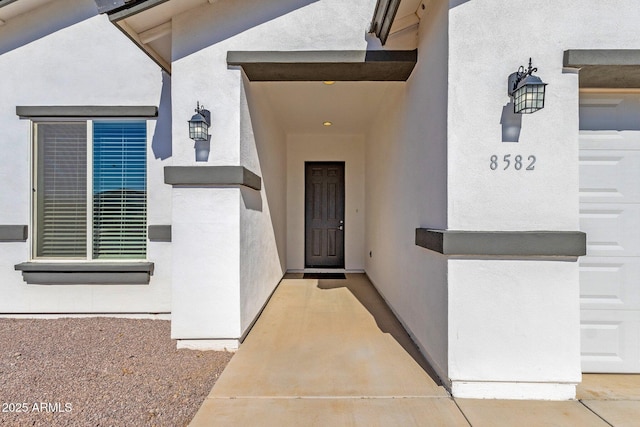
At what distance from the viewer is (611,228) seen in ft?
8.64

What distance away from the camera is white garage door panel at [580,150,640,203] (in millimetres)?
2619

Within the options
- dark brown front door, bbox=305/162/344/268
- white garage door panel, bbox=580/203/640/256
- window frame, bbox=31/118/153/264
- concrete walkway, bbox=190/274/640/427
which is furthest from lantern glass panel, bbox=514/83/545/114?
dark brown front door, bbox=305/162/344/268

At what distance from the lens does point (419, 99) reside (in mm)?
3131

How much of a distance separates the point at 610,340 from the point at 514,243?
1.29 m

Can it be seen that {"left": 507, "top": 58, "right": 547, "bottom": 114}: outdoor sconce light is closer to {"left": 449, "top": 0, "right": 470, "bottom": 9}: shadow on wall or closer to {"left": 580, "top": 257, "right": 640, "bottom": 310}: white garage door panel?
{"left": 449, "top": 0, "right": 470, "bottom": 9}: shadow on wall

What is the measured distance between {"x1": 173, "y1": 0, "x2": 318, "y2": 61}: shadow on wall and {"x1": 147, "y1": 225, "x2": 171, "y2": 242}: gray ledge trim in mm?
1970

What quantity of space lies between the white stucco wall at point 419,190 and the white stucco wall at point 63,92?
113 inches

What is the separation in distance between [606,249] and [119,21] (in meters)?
4.53

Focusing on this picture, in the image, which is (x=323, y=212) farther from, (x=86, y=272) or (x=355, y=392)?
(x=355, y=392)

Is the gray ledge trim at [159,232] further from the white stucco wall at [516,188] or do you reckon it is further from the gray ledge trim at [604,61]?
the gray ledge trim at [604,61]

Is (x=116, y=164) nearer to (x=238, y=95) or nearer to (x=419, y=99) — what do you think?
(x=238, y=95)

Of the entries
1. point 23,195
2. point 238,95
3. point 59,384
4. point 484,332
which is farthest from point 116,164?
point 484,332

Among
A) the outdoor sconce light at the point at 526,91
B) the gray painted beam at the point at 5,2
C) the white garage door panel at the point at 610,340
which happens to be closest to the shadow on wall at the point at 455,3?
the outdoor sconce light at the point at 526,91

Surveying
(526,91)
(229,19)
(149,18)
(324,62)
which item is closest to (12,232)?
(149,18)
